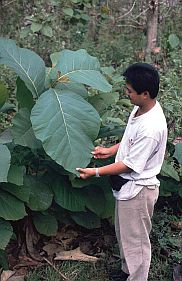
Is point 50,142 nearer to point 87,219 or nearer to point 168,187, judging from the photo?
point 87,219

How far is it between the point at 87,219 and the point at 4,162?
3.19ft

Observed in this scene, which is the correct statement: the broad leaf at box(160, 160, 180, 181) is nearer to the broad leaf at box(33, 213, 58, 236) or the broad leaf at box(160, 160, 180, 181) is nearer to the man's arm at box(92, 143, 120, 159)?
the man's arm at box(92, 143, 120, 159)

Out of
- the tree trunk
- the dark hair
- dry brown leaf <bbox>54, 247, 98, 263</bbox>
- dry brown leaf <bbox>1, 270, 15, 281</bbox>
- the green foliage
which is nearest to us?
the dark hair

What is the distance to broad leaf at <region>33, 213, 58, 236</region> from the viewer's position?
3.71 m

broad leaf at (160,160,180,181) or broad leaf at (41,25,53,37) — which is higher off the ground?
broad leaf at (41,25,53,37)

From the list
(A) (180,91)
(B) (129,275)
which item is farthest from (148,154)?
(A) (180,91)

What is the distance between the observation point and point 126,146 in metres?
3.13

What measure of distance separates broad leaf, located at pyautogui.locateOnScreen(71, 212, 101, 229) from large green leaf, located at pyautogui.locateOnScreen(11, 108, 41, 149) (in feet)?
2.25

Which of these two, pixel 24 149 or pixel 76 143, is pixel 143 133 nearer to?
pixel 76 143

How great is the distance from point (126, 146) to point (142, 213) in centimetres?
40

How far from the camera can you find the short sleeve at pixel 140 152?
117 inches

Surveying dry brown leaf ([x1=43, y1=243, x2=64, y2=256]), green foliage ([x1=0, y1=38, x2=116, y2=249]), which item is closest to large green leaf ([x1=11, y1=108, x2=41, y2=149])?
green foliage ([x1=0, y1=38, x2=116, y2=249])

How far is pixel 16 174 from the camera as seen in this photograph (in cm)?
334

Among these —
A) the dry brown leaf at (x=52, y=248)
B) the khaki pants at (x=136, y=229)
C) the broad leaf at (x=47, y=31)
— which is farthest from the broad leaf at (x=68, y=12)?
the khaki pants at (x=136, y=229)
